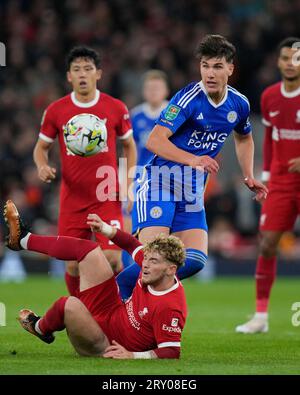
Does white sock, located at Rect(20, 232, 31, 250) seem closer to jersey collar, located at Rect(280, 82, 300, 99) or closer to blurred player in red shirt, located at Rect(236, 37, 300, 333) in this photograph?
blurred player in red shirt, located at Rect(236, 37, 300, 333)

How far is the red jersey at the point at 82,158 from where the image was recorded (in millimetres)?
9562

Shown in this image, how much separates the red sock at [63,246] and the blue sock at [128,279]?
1.82 feet

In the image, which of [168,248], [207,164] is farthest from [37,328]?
[207,164]

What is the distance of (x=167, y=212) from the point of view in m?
8.34

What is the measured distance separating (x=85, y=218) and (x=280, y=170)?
208 cm

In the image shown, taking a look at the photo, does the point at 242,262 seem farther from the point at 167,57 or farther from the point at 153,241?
the point at 153,241

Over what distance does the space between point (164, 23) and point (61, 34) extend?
2033 mm

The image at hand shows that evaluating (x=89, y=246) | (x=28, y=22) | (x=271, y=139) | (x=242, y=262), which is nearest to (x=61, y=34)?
(x=28, y=22)

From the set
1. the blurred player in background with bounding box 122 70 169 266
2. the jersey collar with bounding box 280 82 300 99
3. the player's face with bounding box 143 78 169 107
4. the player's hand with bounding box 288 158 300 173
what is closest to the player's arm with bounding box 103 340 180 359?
the player's hand with bounding box 288 158 300 173

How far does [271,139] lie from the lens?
412 inches

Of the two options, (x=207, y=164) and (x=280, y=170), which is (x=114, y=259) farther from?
(x=207, y=164)

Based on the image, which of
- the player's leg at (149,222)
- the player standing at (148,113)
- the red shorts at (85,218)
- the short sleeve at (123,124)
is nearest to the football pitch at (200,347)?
the player's leg at (149,222)

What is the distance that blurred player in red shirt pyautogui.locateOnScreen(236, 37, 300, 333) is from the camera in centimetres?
1016

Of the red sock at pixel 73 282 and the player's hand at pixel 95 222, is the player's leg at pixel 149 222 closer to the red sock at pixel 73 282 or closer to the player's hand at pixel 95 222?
the player's hand at pixel 95 222
